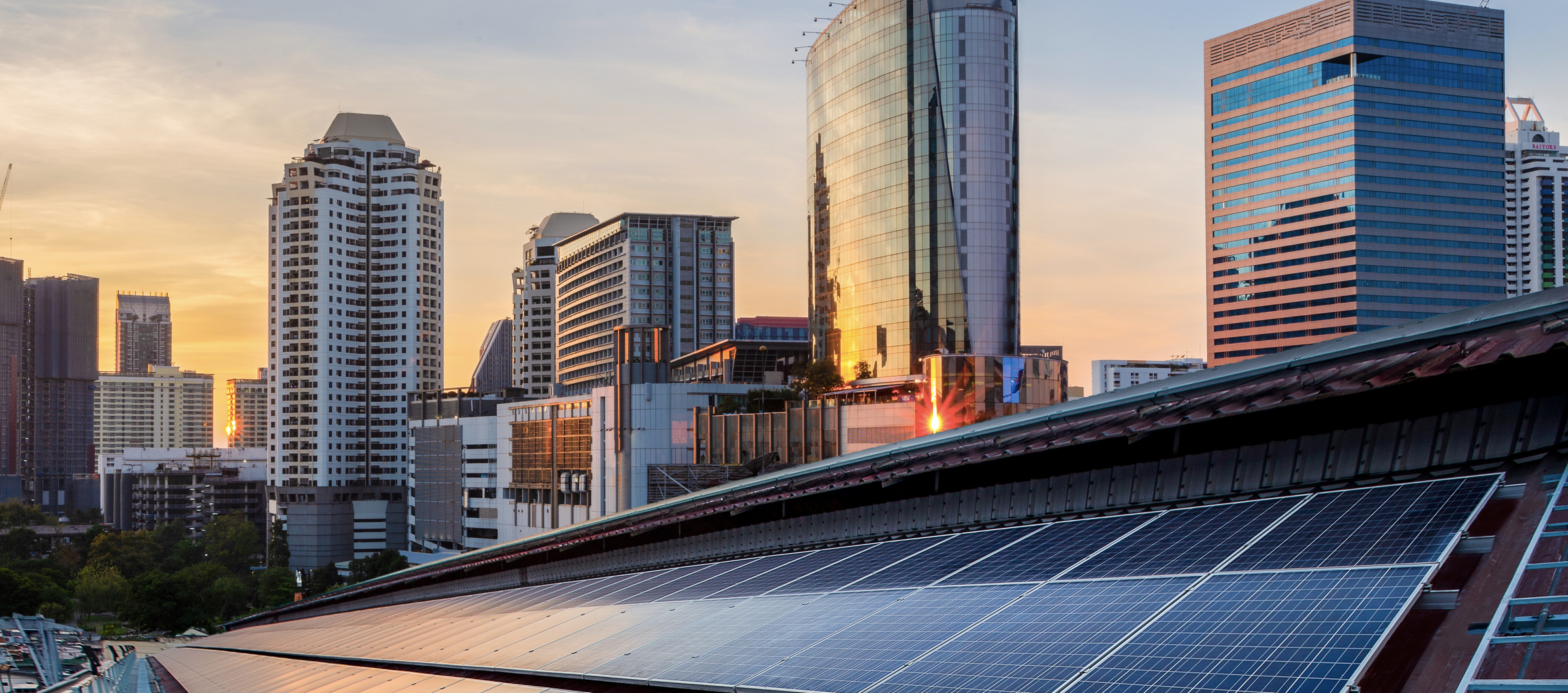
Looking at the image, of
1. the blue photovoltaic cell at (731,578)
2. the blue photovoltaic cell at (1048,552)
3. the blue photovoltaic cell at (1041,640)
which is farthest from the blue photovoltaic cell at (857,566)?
the blue photovoltaic cell at (1041,640)

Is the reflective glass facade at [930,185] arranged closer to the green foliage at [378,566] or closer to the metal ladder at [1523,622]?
the green foliage at [378,566]

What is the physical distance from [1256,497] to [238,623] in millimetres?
86950

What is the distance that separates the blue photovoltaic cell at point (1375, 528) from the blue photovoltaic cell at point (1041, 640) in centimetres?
212

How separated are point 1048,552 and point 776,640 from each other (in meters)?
7.60

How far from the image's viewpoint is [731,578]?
37.0 m

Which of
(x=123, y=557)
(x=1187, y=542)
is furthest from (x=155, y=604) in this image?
(x=1187, y=542)

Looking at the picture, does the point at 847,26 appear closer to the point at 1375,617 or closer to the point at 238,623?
the point at 238,623

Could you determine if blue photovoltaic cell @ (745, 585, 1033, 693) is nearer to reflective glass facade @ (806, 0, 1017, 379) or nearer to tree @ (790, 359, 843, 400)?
tree @ (790, 359, 843, 400)

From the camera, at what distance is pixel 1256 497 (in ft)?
91.7

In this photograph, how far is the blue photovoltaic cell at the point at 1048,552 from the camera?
2636 centimetres

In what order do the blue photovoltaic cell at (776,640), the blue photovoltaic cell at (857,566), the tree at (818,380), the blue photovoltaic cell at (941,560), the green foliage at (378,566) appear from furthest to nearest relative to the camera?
1. the green foliage at (378,566)
2. the tree at (818,380)
3. the blue photovoltaic cell at (857,566)
4. the blue photovoltaic cell at (941,560)
5. the blue photovoltaic cell at (776,640)

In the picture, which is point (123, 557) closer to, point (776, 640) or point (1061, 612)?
point (776, 640)

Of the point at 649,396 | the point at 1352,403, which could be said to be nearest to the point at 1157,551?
the point at 1352,403

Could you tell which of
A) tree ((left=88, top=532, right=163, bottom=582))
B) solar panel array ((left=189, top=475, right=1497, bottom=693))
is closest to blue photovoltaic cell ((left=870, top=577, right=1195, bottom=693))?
solar panel array ((left=189, top=475, right=1497, bottom=693))
